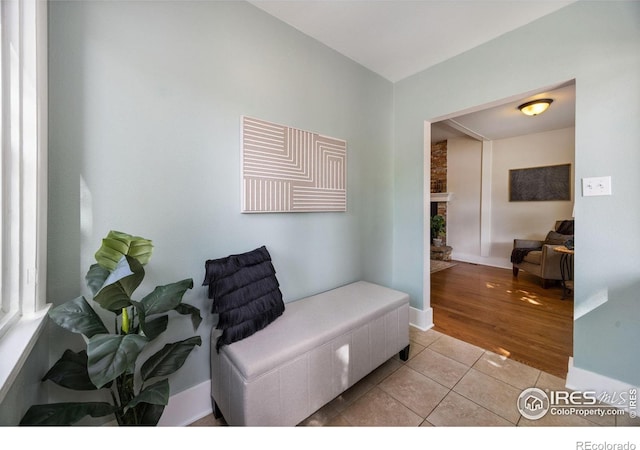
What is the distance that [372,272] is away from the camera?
8.33ft

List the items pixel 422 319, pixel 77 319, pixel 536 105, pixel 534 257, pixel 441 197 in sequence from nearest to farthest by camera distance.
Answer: pixel 77 319, pixel 422 319, pixel 536 105, pixel 534 257, pixel 441 197

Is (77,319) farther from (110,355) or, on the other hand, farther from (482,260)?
(482,260)

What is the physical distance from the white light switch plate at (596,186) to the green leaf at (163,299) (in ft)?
8.08

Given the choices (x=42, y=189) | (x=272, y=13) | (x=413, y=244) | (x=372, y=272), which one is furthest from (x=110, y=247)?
(x=413, y=244)

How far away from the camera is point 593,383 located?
1.63m

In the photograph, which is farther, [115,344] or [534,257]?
[534,257]

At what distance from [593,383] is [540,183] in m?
4.15

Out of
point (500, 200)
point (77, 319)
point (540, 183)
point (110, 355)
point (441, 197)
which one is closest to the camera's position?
point (110, 355)

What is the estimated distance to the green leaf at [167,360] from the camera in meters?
1.12

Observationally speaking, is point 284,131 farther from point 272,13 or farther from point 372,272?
point 372,272

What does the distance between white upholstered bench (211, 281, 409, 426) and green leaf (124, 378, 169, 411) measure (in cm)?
31

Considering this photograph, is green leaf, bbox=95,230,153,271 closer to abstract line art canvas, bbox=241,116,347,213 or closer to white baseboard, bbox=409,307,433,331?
abstract line art canvas, bbox=241,116,347,213

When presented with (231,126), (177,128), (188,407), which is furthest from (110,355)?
(231,126)
